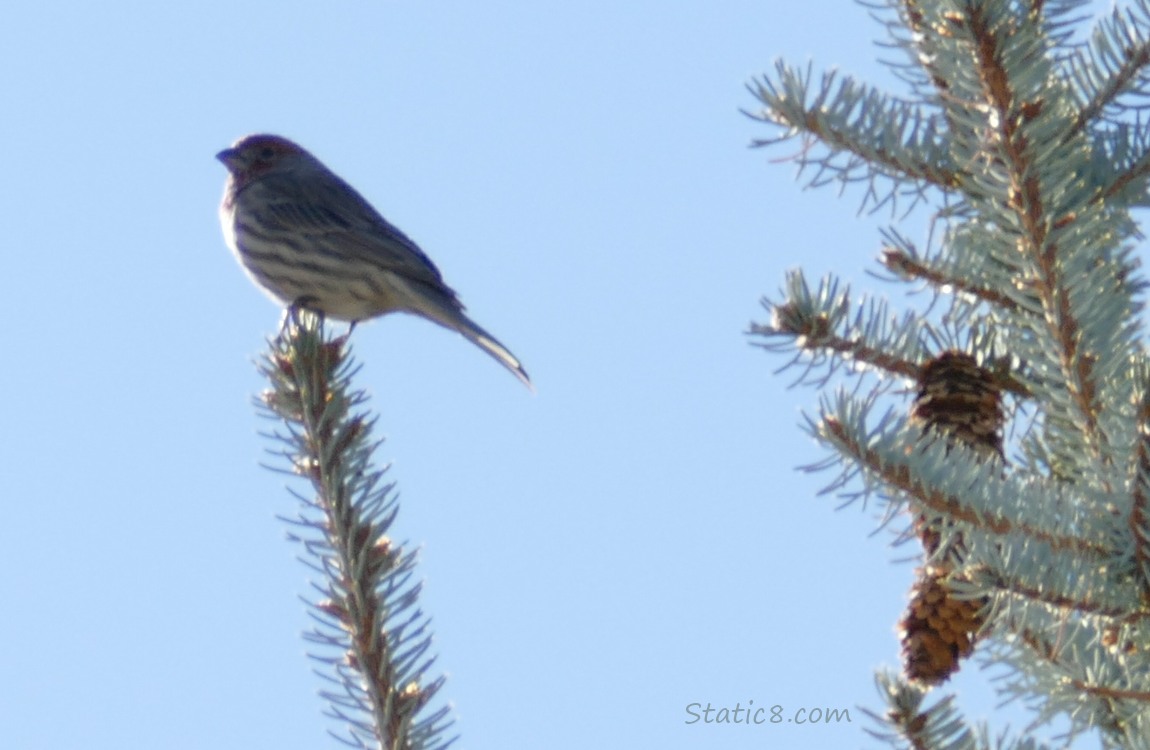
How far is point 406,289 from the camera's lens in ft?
18.2

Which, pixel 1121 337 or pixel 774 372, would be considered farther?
pixel 774 372

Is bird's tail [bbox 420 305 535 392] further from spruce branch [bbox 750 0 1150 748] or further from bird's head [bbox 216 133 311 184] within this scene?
spruce branch [bbox 750 0 1150 748]

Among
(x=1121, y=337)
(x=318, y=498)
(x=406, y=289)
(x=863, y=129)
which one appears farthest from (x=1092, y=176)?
(x=406, y=289)

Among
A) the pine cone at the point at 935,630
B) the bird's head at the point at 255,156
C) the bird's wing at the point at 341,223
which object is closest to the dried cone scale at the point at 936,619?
the pine cone at the point at 935,630

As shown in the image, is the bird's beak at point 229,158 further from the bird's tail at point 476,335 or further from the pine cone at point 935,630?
the pine cone at point 935,630

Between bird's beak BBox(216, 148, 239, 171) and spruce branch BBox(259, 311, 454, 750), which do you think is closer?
spruce branch BBox(259, 311, 454, 750)

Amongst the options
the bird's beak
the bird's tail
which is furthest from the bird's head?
the bird's tail

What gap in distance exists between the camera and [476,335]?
210 inches

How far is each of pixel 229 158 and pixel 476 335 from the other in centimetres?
233

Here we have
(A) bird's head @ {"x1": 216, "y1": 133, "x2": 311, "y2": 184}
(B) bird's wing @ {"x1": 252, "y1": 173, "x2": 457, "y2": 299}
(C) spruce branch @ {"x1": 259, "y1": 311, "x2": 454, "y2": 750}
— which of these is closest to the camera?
(C) spruce branch @ {"x1": 259, "y1": 311, "x2": 454, "y2": 750}

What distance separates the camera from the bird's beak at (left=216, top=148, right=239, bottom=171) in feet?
22.9

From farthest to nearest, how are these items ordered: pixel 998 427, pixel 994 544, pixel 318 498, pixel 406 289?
pixel 406 289
pixel 998 427
pixel 318 498
pixel 994 544

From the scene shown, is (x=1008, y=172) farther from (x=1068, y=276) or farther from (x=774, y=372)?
(x=774, y=372)

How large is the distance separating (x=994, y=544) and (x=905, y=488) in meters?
0.13
